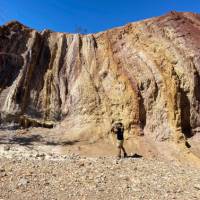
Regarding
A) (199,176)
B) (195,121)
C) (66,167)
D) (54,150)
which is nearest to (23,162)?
(66,167)

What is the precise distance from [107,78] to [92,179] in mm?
9085

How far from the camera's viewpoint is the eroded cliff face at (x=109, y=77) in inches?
637

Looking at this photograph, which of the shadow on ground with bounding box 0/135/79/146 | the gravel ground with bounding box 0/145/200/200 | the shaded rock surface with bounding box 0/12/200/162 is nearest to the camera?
the gravel ground with bounding box 0/145/200/200

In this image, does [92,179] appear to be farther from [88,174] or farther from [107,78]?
[107,78]

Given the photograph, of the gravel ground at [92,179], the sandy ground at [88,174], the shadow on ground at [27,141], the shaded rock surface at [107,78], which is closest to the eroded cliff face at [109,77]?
the shaded rock surface at [107,78]

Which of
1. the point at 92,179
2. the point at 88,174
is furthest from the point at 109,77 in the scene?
the point at 92,179

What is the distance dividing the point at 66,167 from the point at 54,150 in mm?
3388

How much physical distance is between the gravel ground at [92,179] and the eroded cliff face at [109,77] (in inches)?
158

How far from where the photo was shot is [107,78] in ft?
59.9

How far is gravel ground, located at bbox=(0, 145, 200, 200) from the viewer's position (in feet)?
28.7

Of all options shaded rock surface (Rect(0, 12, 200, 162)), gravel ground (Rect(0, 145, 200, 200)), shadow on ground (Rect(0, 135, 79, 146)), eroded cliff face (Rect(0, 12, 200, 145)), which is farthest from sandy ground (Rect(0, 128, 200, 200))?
eroded cliff face (Rect(0, 12, 200, 145))

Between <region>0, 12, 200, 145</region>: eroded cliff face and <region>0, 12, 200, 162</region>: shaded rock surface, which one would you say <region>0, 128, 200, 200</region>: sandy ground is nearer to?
<region>0, 12, 200, 162</region>: shaded rock surface

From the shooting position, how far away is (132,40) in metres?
19.5

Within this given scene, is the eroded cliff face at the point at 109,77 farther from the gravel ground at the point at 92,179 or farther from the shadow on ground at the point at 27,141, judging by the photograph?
the gravel ground at the point at 92,179
